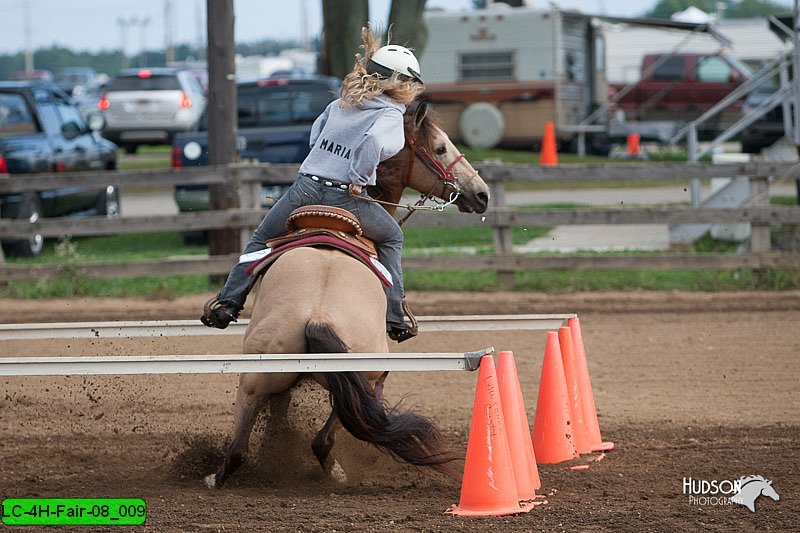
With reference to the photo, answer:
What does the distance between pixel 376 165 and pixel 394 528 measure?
6.29ft

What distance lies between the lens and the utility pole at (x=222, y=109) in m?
12.2

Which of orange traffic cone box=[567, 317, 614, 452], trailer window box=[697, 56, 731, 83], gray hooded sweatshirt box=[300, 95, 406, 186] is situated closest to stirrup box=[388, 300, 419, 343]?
gray hooded sweatshirt box=[300, 95, 406, 186]

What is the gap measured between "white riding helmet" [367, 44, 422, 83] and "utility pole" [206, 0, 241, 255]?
644 centimetres

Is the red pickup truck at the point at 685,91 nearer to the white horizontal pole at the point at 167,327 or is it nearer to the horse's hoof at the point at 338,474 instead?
the white horizontal pole at the point at 167,327

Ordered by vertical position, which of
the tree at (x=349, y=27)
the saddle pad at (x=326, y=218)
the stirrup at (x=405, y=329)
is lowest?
the stirrup at (x=405, y=329)

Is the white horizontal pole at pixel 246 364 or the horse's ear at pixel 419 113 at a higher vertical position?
the horse's ear at pixel 419 113

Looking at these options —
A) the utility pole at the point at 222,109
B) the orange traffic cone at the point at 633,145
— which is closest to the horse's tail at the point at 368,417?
the utility pole at the point at 222,109

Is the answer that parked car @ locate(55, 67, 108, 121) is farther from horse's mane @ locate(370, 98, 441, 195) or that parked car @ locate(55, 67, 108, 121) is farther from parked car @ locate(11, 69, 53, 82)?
horse's mane @ locate(370, 98, 441, 195)

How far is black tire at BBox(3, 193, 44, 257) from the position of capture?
14.2m

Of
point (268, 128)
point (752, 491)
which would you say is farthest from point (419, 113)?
point (268, 128)

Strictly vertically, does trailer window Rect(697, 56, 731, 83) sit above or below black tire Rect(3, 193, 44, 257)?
above

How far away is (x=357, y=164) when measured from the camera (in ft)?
18.6

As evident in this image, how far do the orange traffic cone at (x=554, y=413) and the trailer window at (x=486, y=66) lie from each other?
69.2 ft

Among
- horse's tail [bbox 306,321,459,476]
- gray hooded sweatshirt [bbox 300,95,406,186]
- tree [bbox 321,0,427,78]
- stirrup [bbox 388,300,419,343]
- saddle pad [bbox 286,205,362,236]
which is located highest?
tree [bbox 321,0,427,78]
